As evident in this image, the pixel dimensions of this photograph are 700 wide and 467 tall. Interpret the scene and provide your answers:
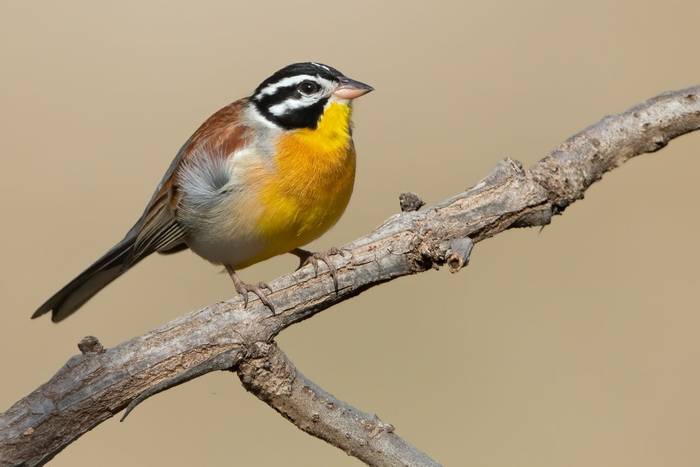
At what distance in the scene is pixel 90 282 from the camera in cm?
494

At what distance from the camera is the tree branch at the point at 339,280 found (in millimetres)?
3441

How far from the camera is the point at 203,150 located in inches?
193

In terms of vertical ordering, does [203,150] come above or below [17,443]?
above

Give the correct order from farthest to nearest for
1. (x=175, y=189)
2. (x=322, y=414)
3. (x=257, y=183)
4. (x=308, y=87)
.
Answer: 1. (x=175, y=189)
2. (x=308, y=87)
3. (x=257, y=183)
4. (x=322, y=414)

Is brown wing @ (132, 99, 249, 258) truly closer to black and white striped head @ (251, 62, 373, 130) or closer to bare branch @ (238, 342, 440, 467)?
black and white striped head @ (251, 62, 373, 130)

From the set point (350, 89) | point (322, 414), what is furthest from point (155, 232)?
point (322, 414)

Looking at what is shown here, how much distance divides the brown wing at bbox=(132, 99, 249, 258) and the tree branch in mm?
1316

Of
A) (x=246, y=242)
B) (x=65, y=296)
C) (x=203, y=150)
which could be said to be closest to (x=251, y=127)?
(x=203, y=150)

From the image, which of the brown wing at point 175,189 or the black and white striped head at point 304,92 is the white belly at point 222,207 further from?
the black and white striped head at point 304,92

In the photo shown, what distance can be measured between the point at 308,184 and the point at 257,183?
26cm

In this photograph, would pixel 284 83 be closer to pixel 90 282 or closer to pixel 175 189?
pixel 175 189

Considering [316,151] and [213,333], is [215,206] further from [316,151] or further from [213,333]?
[213,333]

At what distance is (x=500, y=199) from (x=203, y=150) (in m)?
1.80

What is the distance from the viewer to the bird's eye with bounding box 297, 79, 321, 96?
4.84 m
